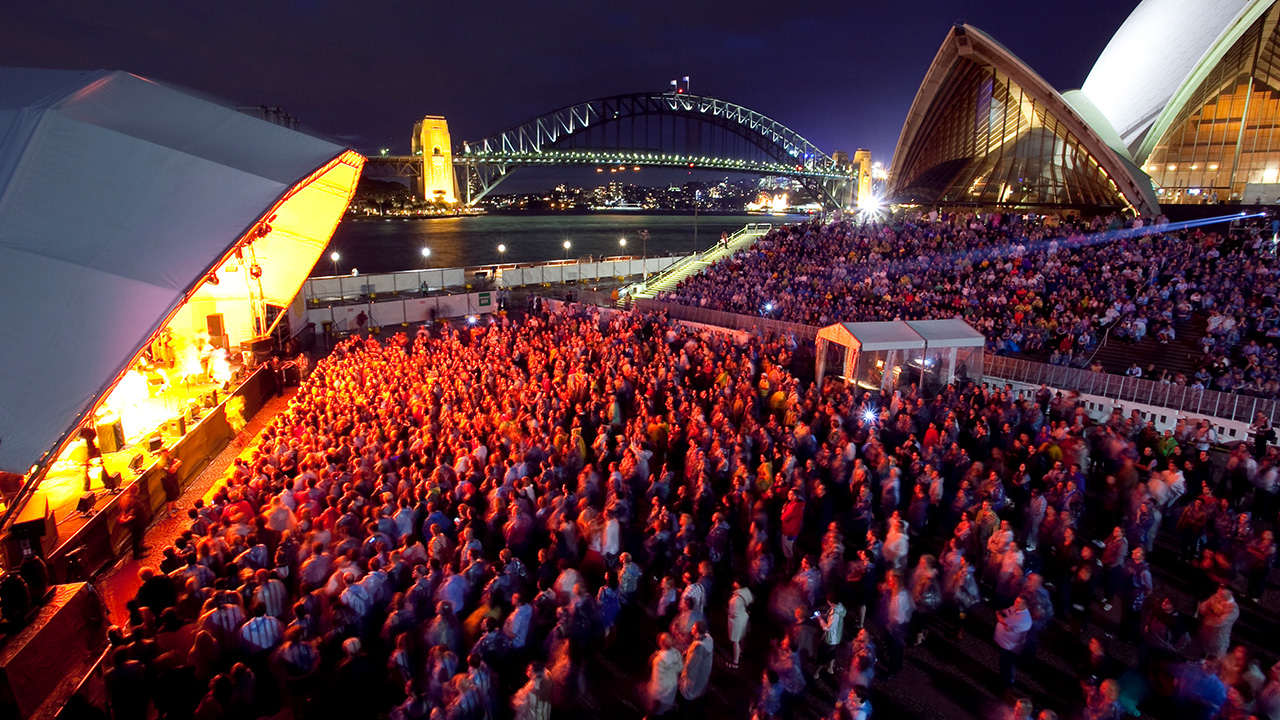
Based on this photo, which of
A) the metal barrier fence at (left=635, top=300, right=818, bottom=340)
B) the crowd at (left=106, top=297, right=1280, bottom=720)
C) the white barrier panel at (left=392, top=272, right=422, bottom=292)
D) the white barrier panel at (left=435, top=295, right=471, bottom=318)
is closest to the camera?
the crowd at (left=106, top=297, right=1280, bottom=720)

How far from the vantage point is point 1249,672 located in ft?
12.5

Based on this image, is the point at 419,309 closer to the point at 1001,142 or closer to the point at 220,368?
the point at 220,368

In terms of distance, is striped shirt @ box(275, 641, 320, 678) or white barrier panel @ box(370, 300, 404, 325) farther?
white barrier panel @ box(370, 300, 404, 325)

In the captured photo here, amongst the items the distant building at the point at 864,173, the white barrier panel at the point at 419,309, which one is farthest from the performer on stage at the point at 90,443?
the distant building at the point at 864,173

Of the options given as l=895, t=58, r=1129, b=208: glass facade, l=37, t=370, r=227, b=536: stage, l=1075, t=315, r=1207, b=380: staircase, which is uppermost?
l=895, t=58, r=1129, b=208: glass facade

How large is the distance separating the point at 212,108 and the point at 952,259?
709 inches

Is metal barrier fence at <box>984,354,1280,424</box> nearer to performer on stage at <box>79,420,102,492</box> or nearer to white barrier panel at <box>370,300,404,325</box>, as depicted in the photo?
performer on stage at <box>79,420,102,492</box>

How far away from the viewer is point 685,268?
87.7 feet

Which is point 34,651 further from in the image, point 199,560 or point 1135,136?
point 1135,136

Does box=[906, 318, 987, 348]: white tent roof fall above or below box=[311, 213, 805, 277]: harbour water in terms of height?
below

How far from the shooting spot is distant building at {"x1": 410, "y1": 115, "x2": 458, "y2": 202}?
346 ft

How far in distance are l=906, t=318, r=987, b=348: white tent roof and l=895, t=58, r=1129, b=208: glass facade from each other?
798 inches

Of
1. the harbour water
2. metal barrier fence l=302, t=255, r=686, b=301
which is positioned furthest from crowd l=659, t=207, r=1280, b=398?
the harbour water

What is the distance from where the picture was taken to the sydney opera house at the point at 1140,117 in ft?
81.9
